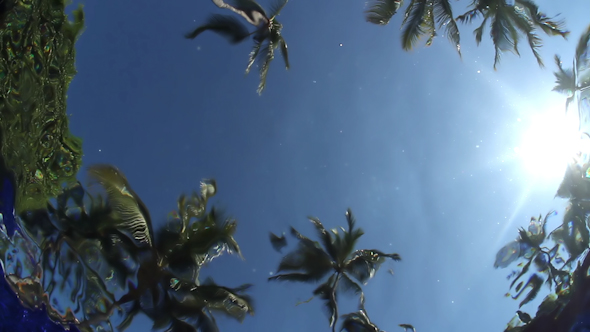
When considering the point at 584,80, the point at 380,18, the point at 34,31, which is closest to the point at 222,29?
the point at 380,18

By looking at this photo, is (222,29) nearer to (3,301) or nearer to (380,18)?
(380,18)

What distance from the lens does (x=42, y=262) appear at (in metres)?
10.7

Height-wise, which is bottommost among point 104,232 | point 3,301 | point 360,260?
point 3,301

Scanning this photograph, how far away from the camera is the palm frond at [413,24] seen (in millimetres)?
10297

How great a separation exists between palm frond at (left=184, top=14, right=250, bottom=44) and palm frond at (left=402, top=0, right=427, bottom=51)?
4.25 m

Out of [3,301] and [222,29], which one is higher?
[222,29]

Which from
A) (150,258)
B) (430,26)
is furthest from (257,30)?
(150,258)

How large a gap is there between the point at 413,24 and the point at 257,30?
420 centimetres

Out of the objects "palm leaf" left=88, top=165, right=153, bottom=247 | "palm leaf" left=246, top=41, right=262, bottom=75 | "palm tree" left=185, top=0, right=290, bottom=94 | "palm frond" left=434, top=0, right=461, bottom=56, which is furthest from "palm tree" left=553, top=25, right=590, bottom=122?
"palm leaf" left=88, top=165, right=153, bottom=247

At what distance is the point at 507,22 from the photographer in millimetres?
10352

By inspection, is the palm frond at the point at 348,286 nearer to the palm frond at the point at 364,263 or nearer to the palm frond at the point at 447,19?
the palm frond at the point at 364,263

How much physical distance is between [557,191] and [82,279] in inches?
525

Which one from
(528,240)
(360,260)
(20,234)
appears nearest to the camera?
(20,234)

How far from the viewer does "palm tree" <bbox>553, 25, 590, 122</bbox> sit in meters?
10.4
